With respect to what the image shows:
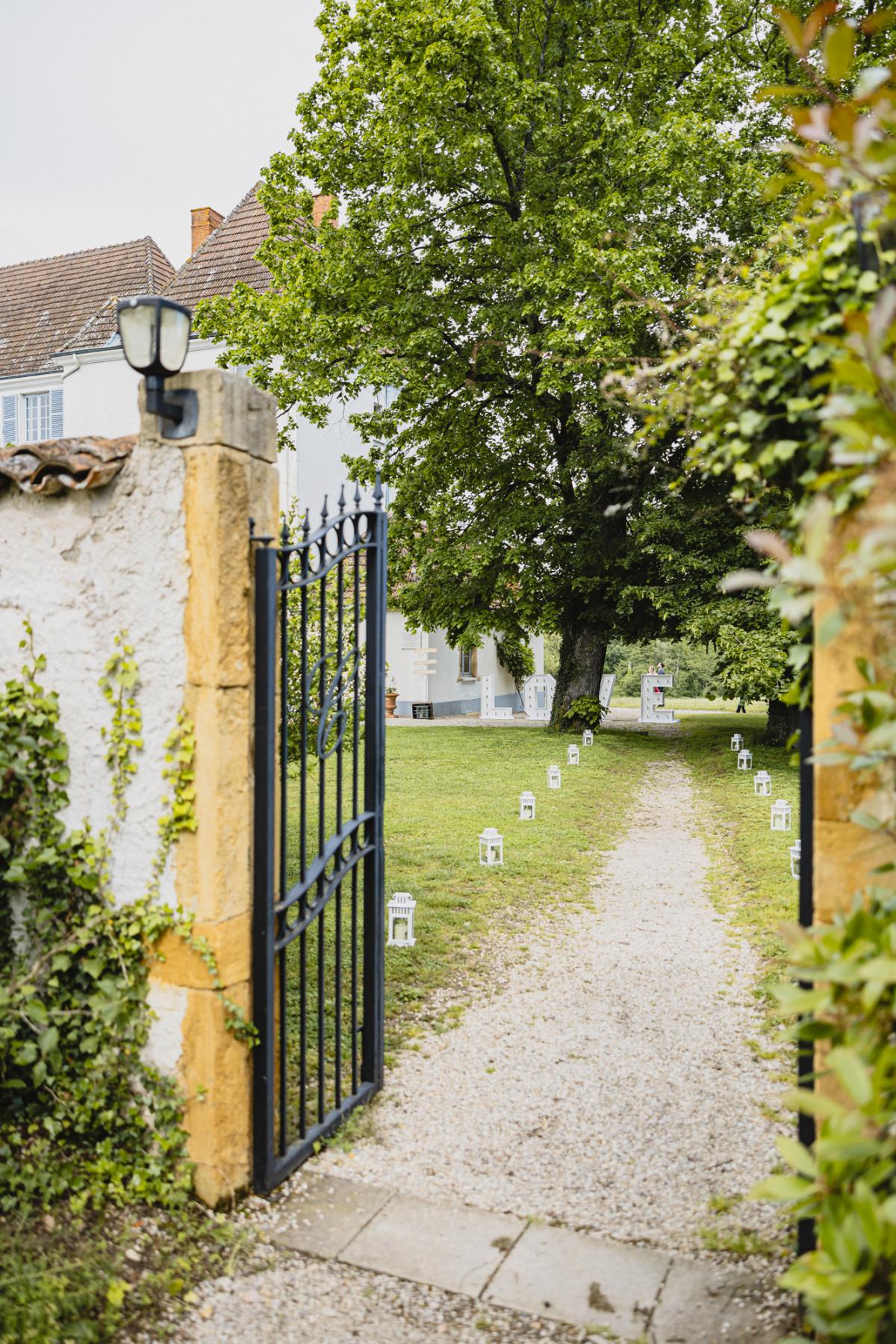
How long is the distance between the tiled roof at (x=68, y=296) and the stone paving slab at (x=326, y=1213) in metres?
21.2

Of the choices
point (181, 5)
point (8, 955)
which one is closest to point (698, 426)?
point (8, 955)

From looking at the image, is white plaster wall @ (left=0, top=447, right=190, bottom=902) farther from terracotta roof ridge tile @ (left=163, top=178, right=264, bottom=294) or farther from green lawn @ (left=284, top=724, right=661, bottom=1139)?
terracotta roof ridge tile @ (left=163, top=178, right=264, bottom=294)

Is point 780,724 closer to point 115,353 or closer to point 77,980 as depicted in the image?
point 77,980

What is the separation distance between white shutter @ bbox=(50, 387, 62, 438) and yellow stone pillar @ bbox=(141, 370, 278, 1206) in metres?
20.7

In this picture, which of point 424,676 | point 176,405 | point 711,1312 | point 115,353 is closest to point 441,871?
point 711,1312

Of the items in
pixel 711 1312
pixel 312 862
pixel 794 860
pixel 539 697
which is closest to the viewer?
pixel 711 1312

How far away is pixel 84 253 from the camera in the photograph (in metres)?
23.8

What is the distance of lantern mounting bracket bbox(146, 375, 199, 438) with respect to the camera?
3047 mm

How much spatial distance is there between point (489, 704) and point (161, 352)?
75.3 feet

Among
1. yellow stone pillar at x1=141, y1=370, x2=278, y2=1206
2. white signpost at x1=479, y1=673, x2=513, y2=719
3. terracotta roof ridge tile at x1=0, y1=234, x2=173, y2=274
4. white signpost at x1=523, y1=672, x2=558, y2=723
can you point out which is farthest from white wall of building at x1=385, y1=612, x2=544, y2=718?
yellow stone pillar at x1=141, y1=370, x2=278, y2=1206

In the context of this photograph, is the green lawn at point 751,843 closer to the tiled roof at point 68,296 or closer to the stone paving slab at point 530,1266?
the stone paving slab at point 530,1266

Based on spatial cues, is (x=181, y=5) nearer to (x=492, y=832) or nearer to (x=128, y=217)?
(x=492, y=832)

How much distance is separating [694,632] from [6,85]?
505 inches

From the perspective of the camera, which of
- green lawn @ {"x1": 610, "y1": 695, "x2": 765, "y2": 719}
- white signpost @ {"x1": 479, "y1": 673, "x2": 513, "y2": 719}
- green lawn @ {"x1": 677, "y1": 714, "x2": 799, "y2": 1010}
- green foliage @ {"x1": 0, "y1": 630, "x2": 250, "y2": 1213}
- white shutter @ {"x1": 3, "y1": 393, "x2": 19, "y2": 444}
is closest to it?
green foliage @ {"x1": 0, "y1": 630, "x2": 250, "y2": 1213}
